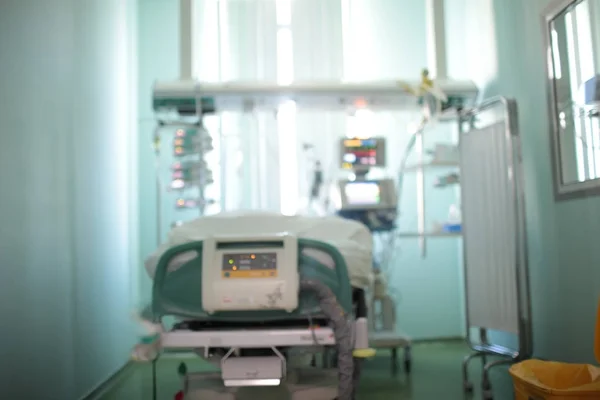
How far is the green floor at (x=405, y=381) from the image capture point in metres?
3.13

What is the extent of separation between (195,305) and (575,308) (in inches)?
73.0

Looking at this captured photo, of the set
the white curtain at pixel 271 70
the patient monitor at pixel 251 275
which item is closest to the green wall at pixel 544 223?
the white curtain at pixel 271 70

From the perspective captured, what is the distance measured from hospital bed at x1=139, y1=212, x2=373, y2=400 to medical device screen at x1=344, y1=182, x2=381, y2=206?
147 cm

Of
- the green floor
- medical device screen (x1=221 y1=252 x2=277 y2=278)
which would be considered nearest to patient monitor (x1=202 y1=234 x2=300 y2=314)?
medical device screen (x1=221 y1=252 x2=277 y2=278)

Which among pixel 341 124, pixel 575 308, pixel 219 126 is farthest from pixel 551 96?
pixel 219 126

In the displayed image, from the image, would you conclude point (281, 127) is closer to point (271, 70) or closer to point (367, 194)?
point (271, 70)

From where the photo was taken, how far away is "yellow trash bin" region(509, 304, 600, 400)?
6.72 feet

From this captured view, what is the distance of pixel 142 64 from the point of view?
4.73 metres

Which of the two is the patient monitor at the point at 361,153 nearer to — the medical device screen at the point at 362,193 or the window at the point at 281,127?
the medical device screen at the point at 362,193

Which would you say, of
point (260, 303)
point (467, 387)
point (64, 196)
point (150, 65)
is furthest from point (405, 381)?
point (150, 65)

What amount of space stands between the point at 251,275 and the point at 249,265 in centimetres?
4

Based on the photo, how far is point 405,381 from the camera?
3.48 m

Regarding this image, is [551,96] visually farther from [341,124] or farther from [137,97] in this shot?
[137,97]

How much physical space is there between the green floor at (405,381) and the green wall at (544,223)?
17.9 inches
